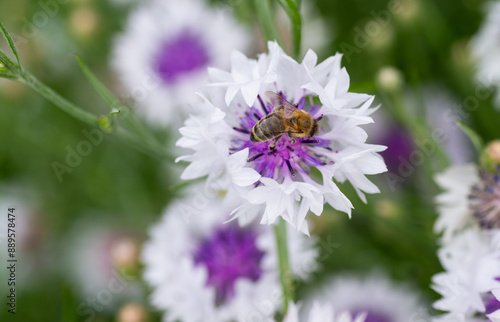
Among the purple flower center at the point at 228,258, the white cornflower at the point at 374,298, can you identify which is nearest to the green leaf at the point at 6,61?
the purple flower center at the point at 228,258

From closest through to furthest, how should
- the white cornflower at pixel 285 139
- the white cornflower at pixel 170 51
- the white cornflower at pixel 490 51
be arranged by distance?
the white cornflower at pixel 285 139 → the white cornflower at pixel 490 51 → the white cornflower at pixel 170 51

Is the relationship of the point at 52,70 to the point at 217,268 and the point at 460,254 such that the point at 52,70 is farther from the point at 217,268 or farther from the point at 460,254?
the point at 460,254

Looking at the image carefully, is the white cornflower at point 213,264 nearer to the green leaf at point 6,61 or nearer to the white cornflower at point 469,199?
the white cornflower at point 469,199

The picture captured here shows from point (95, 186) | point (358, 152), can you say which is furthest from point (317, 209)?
point (95, 186)

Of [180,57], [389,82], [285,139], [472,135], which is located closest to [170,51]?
[180,57]

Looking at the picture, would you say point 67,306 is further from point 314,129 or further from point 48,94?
point 314,129
